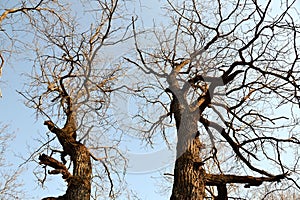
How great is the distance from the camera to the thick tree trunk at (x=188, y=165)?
487 cm

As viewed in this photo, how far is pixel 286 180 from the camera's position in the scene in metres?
5.34

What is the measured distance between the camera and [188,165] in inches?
202

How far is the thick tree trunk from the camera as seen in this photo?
4871 mm

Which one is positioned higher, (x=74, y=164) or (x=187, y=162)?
(x=74, y=164)

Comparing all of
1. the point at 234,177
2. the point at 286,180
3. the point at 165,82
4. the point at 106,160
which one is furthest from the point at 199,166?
the point at 106,160

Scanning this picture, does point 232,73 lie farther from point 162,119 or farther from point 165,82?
point 162,119

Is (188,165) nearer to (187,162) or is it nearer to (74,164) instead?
(187,162)

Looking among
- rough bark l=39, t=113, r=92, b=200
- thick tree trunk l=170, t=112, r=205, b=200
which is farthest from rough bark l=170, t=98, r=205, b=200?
rough bark l=39, t=113, r=92, b=200

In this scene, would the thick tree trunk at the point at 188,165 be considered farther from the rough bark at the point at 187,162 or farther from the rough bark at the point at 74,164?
the rough bark at the point at 74,164

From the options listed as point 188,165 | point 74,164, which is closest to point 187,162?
point 188,165

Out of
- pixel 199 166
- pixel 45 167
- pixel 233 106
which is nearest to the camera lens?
pixel 199 166

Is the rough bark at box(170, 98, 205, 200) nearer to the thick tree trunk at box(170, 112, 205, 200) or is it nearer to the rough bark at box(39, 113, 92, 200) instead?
the thick tree trunk at box(170, 112, 205, 200)

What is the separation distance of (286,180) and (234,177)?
0.88m

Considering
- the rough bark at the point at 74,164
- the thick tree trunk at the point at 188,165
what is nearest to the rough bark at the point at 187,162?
the thick tree trunk at the point at 188,165
